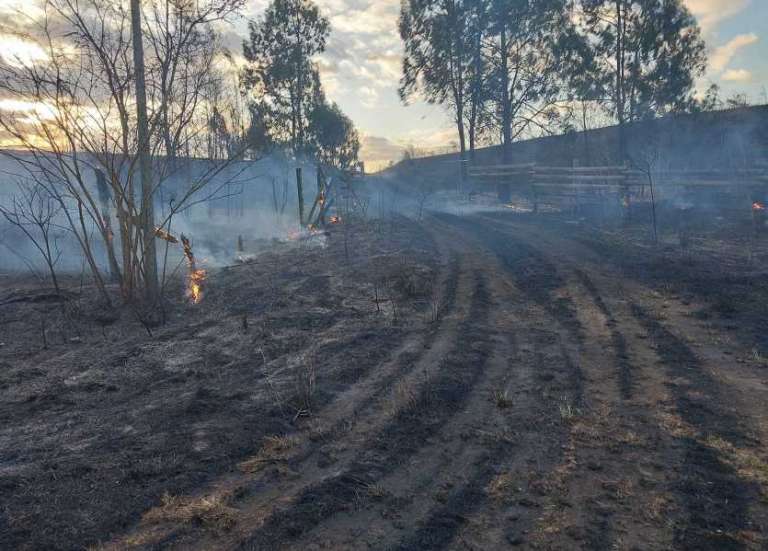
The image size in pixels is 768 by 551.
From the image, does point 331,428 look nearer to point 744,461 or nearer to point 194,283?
point 744,461

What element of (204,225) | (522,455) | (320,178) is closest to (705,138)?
(320,178)

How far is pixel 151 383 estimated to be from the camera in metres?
6.02

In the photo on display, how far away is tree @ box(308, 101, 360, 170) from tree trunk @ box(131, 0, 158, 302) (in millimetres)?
24088

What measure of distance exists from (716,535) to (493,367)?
123 inches

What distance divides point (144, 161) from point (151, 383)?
Result: 556 cm

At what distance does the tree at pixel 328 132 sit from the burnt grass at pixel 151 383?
23670mm

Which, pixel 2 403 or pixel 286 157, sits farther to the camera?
pixel 286 157

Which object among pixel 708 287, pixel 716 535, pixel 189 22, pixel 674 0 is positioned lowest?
pixel 716 535

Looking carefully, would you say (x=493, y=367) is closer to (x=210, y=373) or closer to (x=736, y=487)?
(x=736, y=487)

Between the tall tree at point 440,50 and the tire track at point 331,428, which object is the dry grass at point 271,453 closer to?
the tire track at point 331,428

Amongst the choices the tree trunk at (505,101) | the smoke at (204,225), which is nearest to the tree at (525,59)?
the tree trunk at (505,101)

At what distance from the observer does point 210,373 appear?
20.4 feet

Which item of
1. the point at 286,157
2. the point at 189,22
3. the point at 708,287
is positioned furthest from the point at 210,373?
the point at 286,157

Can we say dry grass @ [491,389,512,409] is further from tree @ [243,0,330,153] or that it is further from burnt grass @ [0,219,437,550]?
tree @ [243,0,330,153]
